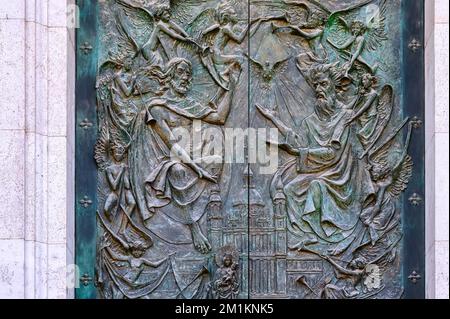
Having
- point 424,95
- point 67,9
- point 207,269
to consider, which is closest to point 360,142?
point 424,95

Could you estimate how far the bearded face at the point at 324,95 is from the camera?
17.6 metres

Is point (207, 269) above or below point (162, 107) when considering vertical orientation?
below

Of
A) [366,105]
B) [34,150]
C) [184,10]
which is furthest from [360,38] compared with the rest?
[34,150]

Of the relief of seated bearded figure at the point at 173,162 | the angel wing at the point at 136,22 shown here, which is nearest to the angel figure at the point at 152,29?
the angel wing at the point at 136,22

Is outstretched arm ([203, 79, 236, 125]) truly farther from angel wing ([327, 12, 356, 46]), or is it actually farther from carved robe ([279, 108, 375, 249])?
angel wing ([327, 12, 356, 46])

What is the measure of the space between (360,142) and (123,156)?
7.45ft

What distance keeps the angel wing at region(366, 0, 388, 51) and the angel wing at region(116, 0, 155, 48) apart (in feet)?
6.87

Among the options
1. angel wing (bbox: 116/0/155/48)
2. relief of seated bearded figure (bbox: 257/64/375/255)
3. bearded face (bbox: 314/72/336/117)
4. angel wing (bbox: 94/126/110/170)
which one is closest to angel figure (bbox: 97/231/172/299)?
angel wing (bbox: 94/126/110/170)

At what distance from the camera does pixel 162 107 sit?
695 inches

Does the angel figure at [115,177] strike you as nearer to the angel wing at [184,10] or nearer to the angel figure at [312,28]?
the angel wing at [184,10]

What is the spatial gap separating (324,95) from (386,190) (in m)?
1.09

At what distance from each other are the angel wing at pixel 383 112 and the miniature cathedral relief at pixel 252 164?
0.01 metres
